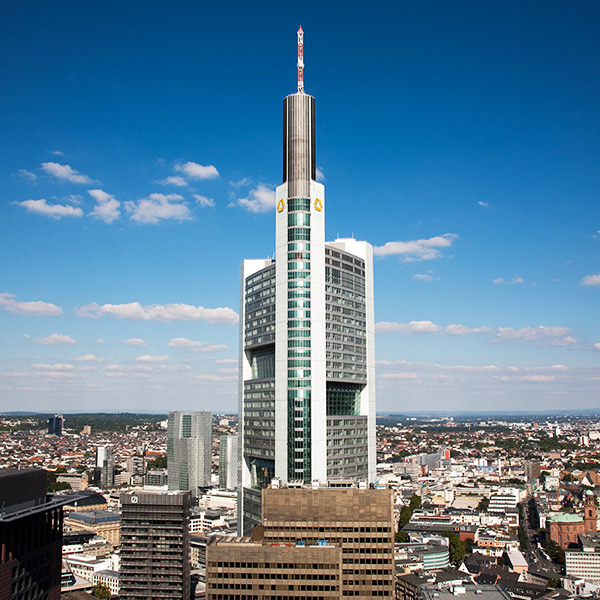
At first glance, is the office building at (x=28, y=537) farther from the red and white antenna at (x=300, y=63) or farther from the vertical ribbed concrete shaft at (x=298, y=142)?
the red and white antenna at (x=300, y=63)

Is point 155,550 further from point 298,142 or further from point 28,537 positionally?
point 298,142

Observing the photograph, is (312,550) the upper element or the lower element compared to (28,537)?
lower

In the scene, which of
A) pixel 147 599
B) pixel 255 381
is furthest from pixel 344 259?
pixel 147 599

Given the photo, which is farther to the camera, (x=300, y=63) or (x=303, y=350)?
(x=300, y=63)

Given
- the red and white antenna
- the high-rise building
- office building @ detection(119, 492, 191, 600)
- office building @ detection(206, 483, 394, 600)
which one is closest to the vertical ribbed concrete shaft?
the high-rise building

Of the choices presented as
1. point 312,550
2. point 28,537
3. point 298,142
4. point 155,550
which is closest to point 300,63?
point 298,142

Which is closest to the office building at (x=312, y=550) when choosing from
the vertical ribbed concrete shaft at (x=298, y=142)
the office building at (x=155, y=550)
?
the office building at (x=155, y=550)
